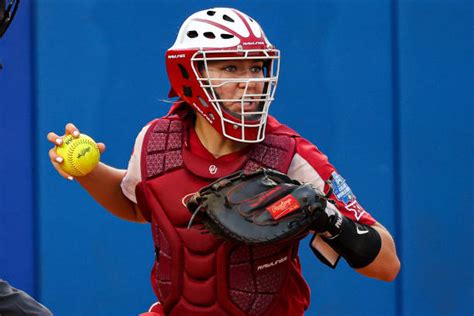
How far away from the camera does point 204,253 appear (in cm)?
384

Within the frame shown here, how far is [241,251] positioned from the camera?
3816mm

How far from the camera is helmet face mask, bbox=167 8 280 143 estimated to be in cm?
383

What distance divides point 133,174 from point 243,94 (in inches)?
22.2

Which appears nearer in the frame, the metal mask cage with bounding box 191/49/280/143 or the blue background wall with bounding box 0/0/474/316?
the metal mask cage with bounding box 191/49/280/143

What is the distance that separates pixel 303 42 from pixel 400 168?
0.77 metres

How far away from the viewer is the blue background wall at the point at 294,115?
527 centimetres

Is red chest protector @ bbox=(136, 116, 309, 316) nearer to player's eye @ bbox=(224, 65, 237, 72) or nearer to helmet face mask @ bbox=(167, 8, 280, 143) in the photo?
helmet face mask @ bbox=(167, 8, 280, 143)

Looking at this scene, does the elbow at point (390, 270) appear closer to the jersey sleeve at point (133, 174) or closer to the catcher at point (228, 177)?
the catcher at point (228, 177)

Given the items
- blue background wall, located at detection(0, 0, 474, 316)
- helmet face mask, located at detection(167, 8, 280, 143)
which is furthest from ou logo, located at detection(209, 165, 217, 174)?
blue background wall, located at detection(0, 0, 474, 316)

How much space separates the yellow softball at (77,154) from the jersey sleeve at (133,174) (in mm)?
183

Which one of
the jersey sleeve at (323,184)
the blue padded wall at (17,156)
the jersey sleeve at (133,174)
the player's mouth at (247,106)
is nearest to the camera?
the jersey sleeve at (323,184)

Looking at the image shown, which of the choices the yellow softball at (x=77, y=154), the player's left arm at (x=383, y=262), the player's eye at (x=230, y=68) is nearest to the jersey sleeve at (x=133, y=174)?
the yellow softball at (x=77, y=154)

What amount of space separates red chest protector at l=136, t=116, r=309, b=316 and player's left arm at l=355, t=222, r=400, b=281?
299mm

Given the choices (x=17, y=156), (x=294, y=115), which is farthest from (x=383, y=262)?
(x=17, y=156)
